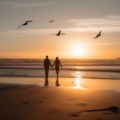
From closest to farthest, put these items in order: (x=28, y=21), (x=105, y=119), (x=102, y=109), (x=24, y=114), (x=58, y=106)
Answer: (x=105, y=119)
(x=24, y=114)
(x=102, y=109)
(x=58, y=106)
(x=28, y=21)

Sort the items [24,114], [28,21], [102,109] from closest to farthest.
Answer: [24,114] < [102,109] < [28,21]

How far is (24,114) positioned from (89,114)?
2038 millimetres

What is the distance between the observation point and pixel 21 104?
8.12 metres

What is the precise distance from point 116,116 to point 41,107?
2.63 metres

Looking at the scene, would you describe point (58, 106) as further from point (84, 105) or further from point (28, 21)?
point (28, 21)

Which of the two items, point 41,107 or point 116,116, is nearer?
point 116,116

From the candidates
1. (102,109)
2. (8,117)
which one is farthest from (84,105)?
(8,117)

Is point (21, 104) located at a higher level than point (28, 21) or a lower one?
lower

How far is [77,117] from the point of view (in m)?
6.46

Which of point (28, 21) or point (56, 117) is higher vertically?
point (28, 21)

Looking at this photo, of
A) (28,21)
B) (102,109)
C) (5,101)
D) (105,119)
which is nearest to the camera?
(105,119)

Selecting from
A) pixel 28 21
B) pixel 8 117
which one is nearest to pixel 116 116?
pixel 8 117

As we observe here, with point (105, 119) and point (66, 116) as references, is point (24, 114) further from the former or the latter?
point (105, 119)

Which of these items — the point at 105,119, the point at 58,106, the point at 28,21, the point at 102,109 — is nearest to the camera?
the point at 105,119
